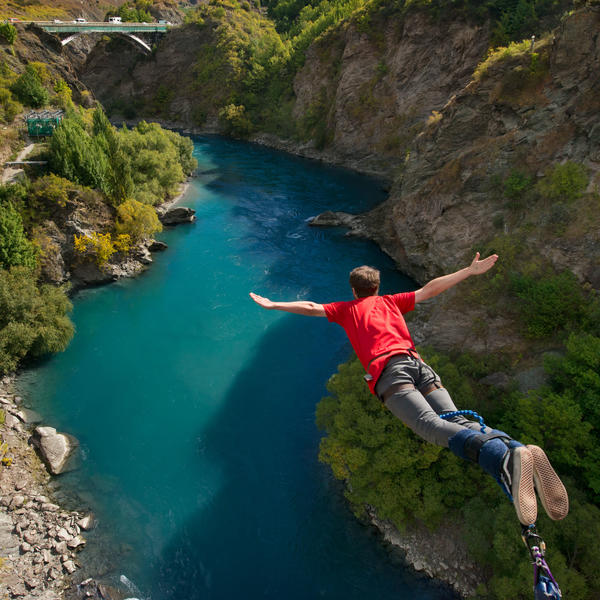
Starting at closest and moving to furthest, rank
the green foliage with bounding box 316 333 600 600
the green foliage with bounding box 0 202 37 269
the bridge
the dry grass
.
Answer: the green foliage with bounding box 316 333 600 600 → the green foliage with bounding box 0 202 37 269 → the bridge → the dry grass

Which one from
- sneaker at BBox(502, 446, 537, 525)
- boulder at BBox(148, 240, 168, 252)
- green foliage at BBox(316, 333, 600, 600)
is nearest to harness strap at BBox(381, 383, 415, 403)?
sneaker at BBox(502, 446, 537, 525)

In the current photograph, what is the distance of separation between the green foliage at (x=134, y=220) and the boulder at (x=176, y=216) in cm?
585

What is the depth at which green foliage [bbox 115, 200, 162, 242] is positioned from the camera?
83.8 ft

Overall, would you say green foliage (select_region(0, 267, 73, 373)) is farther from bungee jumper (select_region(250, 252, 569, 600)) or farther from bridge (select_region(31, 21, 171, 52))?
bridge (select_region(31, 21, 171, 52))

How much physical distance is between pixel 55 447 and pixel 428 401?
48.2ft

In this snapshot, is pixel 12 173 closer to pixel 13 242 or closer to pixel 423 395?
pixel 13 242

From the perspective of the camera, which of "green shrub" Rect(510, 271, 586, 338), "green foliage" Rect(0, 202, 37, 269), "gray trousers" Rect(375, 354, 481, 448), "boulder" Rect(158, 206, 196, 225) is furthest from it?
"boulder" Rect(158, 206, 196, 225)

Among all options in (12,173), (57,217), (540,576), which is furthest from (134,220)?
(540,576)

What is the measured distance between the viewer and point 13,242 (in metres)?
19.4

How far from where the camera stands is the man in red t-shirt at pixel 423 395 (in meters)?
3.75

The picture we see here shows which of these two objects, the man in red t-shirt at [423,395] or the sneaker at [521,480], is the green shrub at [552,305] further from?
the sneaker at [521,480]

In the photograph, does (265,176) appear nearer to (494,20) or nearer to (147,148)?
(147,148)

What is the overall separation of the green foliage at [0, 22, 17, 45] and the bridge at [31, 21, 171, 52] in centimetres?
2088

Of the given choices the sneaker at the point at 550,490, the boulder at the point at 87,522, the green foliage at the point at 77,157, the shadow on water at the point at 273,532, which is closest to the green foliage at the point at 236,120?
the green foliage at the point at 77,157
